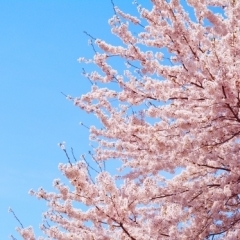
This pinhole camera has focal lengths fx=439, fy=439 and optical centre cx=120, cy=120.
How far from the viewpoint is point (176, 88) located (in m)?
6.25

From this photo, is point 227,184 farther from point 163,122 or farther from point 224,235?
point 163,122

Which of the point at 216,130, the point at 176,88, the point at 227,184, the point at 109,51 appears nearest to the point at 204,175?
the point at 227,184

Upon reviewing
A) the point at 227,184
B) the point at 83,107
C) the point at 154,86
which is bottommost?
the point at 227,184

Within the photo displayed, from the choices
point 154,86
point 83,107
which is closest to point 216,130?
point 154,86

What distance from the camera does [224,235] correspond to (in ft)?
20.1

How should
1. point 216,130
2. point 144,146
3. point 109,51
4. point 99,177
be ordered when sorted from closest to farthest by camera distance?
1. point 99,177
2. point 216,130
3. point 144,146
4. point 109,51

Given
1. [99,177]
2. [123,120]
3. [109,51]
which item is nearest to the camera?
[99,177]

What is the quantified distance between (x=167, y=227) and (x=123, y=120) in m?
2.37

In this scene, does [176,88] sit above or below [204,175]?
above

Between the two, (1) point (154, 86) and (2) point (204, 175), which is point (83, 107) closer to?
(1) point (154, 86)

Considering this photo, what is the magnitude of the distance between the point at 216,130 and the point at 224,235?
62.3 inches

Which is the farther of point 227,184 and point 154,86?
point 154,86

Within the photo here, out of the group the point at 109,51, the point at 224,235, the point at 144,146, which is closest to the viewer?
the point at 224,235

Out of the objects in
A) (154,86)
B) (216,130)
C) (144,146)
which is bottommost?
(216,130)
